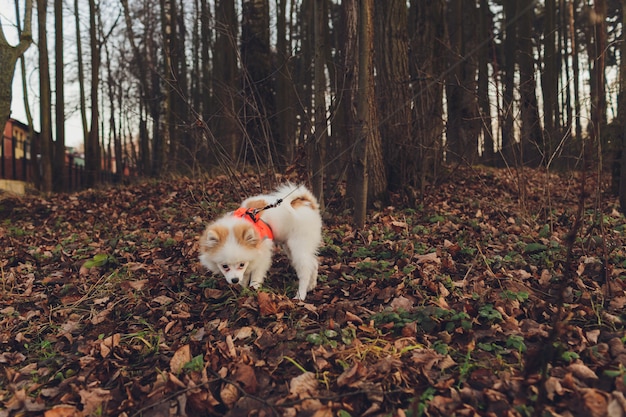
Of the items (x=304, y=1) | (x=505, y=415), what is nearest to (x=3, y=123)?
(x=505, y=415)

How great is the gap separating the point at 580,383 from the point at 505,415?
1.77 ft

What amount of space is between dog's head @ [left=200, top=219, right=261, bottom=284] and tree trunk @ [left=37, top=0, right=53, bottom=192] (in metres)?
12.8

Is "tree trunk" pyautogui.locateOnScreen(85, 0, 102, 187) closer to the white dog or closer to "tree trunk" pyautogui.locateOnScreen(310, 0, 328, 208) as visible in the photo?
"tree trunk" pyautogui.locateOnScreen(310, 0, 328, 208)

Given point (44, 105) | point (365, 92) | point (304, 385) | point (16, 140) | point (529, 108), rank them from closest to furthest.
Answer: point (304, 385) → point (365, 92) → point (529, 108) → point (44, 105) → point (16, 140)

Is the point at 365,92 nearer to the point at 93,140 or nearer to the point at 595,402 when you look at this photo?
the point at 595,402

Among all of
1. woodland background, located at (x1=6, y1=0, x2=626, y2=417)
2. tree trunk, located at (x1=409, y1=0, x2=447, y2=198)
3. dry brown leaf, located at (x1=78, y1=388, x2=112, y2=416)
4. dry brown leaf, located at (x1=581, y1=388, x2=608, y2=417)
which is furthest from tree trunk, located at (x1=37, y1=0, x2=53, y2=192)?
dry brown leaf, located at (x1=581, y1=388, x2=608, y2=417)

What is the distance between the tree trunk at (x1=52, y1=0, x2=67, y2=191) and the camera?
1537cm

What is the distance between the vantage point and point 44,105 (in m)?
15.5

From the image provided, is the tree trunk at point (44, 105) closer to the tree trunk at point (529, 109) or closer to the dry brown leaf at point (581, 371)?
the tree trunk at point (529, 109)

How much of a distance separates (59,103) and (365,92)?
1335 centimetres

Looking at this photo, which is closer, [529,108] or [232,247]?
[232,247]

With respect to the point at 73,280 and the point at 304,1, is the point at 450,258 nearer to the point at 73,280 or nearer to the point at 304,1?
the point at 73,280

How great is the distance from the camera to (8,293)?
16.4 feet

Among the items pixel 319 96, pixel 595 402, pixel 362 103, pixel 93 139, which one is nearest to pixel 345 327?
pixel 595 402
